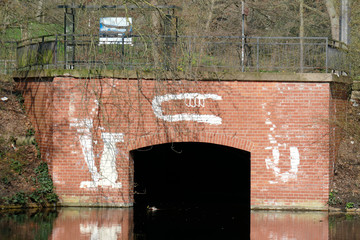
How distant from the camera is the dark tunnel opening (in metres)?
11.2

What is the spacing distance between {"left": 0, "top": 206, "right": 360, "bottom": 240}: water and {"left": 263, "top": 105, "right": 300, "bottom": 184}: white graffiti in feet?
2.81

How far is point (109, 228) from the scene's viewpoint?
10.9 metres

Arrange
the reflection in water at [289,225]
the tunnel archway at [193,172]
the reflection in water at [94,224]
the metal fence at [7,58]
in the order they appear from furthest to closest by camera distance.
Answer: the metal fence at [7,58]
the tunnel archway at [193,172]
the reflection in water at [289,225]
the reflection in water at [94,224]

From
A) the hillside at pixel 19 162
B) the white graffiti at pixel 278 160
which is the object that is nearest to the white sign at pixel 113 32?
the hillside at pixel 19 162

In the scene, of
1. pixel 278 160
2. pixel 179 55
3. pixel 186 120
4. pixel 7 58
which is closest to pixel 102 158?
pixel 186 120

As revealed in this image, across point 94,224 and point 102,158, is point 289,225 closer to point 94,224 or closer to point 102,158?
point 94,224

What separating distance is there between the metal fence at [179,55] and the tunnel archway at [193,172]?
3635 millimetres

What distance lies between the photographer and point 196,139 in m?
13.1

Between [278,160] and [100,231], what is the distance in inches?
182

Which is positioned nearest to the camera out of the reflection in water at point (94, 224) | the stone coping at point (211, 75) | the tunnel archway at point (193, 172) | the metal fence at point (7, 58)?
the reflection in water at point (94, 224)

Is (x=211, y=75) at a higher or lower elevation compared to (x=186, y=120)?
higher

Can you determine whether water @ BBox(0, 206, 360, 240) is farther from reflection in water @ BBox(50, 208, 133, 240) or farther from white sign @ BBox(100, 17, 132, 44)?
white sign @ BBox(100, 17, 132, 44)

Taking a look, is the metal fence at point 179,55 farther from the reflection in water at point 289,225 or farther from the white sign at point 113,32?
the reflection in water at point 289,225

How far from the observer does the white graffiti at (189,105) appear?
13094 mm
